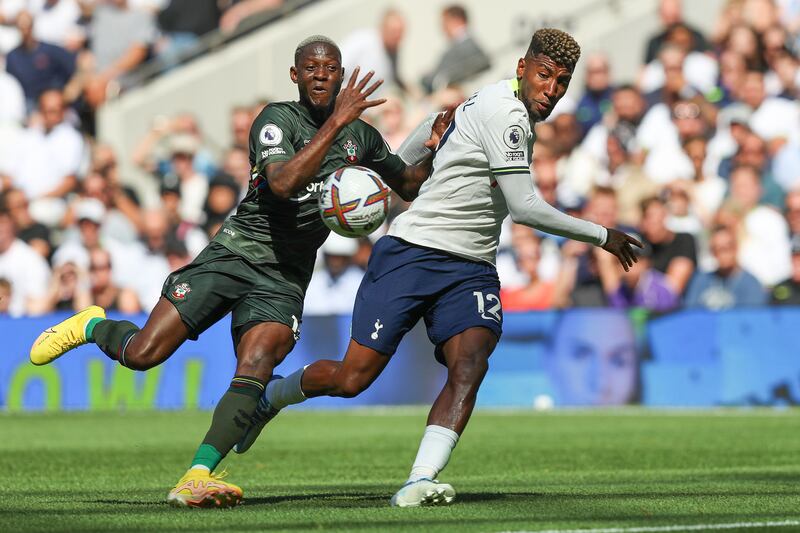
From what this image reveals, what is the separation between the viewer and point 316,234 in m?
8.21

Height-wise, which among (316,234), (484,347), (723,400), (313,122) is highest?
(313,122)

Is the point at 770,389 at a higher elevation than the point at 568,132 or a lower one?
lower

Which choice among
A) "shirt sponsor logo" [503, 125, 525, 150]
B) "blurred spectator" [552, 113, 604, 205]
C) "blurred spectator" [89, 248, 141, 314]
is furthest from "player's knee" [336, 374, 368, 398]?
"blurred spectator" [552, 113, 604, 205]

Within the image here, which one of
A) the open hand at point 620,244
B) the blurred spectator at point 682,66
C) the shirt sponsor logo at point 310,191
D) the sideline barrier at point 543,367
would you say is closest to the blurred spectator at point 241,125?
the sideline barrier at point 543,367

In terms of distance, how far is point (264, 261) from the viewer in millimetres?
8117

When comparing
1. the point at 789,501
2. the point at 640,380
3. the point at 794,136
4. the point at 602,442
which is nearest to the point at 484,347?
the point at 789,501

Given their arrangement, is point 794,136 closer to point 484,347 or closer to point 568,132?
point 568,132

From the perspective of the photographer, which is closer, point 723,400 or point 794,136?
point 723,400

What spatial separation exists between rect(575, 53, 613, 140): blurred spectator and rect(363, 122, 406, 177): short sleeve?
11.0 meters

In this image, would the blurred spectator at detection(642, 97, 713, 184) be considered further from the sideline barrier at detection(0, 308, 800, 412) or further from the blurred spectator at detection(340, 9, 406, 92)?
the blurred spectator at detection(340, 9, 406, 92)

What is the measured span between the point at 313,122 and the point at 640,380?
9.18 metres

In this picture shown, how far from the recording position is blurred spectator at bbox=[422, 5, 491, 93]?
20750mm

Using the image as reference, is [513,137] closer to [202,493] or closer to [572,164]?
[202,493]

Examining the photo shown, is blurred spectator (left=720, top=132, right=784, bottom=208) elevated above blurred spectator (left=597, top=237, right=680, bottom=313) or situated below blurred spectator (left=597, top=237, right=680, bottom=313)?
above
